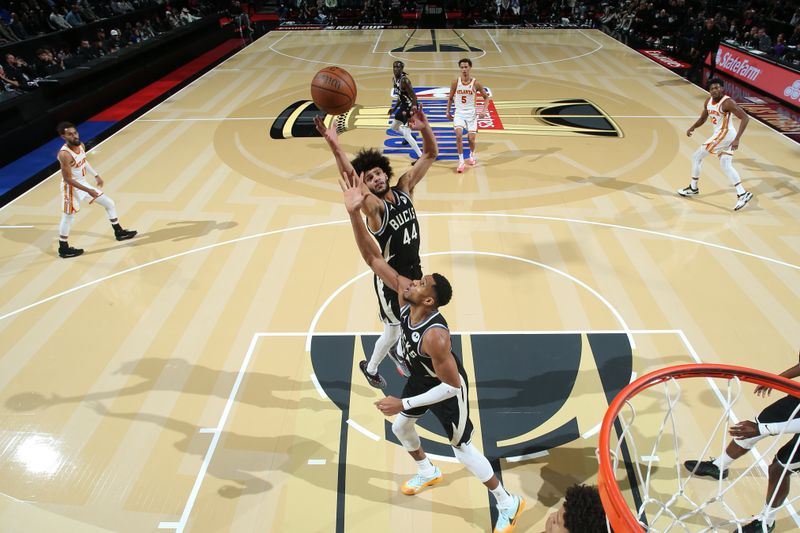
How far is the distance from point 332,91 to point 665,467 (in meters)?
4.83

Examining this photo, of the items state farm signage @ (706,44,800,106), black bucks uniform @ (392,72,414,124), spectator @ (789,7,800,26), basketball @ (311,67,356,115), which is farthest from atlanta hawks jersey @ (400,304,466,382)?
spectator @ (789,7,800,26)

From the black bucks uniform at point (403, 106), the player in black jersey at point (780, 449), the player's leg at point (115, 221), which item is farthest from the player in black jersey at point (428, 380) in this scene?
the black bucks uniform at point (403, 106)

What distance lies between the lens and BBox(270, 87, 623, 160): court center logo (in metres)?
11.0

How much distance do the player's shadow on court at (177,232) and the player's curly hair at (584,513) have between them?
6400 mm

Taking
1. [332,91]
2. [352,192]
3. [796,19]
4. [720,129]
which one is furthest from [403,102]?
[796,19]

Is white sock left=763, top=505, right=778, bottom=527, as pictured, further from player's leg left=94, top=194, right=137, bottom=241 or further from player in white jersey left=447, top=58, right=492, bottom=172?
player's leg left=94, top=194, right=137, bottom=241

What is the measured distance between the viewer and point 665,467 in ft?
13.8

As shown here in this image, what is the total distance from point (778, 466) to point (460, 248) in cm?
426

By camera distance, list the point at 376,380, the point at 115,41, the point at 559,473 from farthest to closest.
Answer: the point at 115,41, the point at 376,380, the point at 559,473

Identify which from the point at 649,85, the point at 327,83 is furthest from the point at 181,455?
the point at 649,85

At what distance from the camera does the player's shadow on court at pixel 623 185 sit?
8562 millimetres

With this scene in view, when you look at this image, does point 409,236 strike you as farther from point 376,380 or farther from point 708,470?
point 708,470

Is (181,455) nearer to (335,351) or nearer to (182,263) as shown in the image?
(335,351)

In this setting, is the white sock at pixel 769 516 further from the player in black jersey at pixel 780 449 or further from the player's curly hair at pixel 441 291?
the player's curly hair at pixel 441 291
